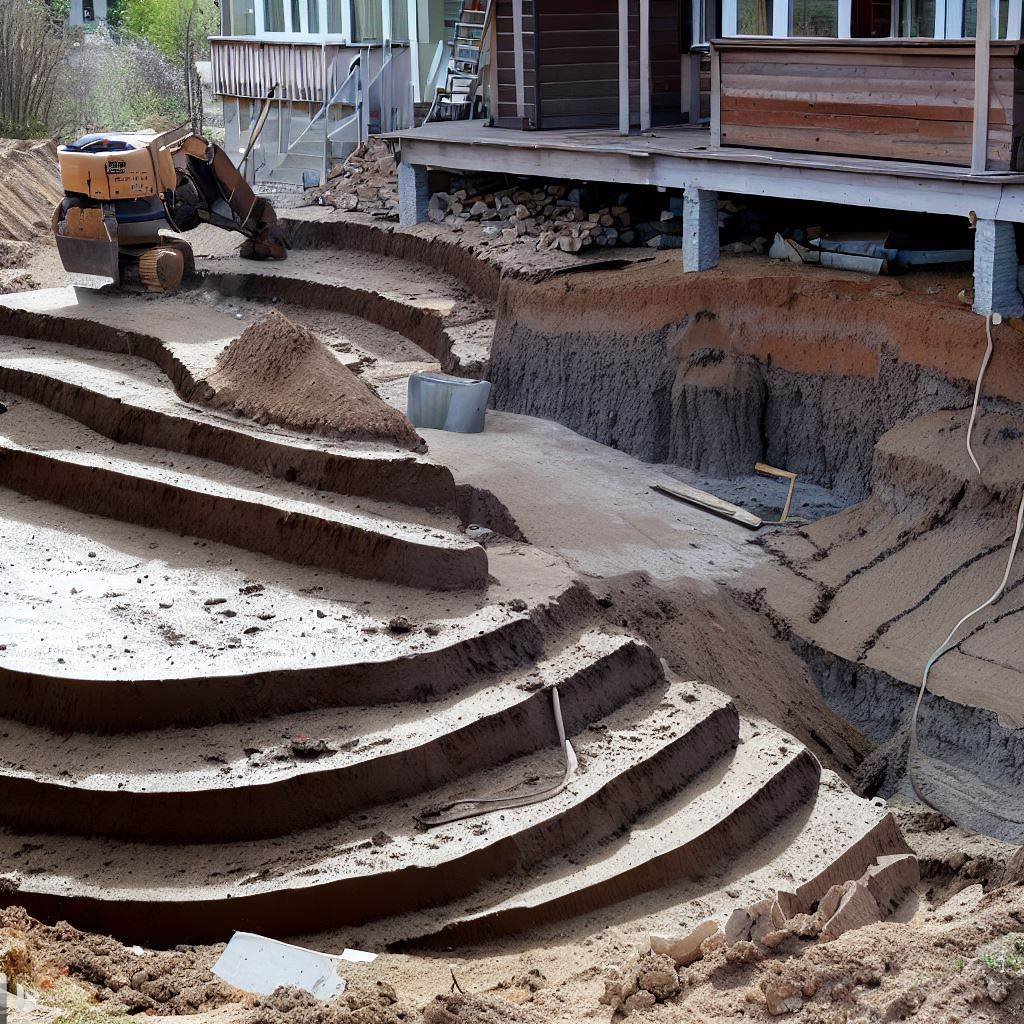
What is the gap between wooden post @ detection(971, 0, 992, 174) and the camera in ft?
36.9

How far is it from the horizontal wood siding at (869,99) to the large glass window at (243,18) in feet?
42.7

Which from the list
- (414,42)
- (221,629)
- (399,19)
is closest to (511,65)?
(414,42)

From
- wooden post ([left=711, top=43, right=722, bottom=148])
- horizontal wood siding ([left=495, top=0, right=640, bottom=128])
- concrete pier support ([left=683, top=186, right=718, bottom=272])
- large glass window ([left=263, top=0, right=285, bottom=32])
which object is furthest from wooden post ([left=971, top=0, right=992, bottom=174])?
large glass window ([left=263, top=0, right=285, bottom=32])

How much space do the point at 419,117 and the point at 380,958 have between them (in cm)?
1800

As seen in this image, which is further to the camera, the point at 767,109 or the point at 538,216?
the point at 538,216

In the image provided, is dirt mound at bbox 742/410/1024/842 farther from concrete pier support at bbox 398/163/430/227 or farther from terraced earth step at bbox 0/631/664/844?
concrete pier support at bbox 398/163/430/227

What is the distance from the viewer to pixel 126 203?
15.4m

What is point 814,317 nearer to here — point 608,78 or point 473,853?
point 608,78

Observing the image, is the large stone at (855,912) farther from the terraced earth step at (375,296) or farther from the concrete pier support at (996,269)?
the terraced earth step at (375,296)

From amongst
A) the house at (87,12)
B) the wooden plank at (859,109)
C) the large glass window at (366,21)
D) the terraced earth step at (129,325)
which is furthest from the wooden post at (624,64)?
the house at (87,12)

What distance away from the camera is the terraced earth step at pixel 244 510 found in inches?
371

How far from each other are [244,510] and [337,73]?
14.2 metres

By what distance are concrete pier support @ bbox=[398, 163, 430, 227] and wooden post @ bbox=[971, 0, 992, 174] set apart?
8.44 meters

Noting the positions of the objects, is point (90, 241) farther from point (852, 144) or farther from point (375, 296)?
point (852, 144)
